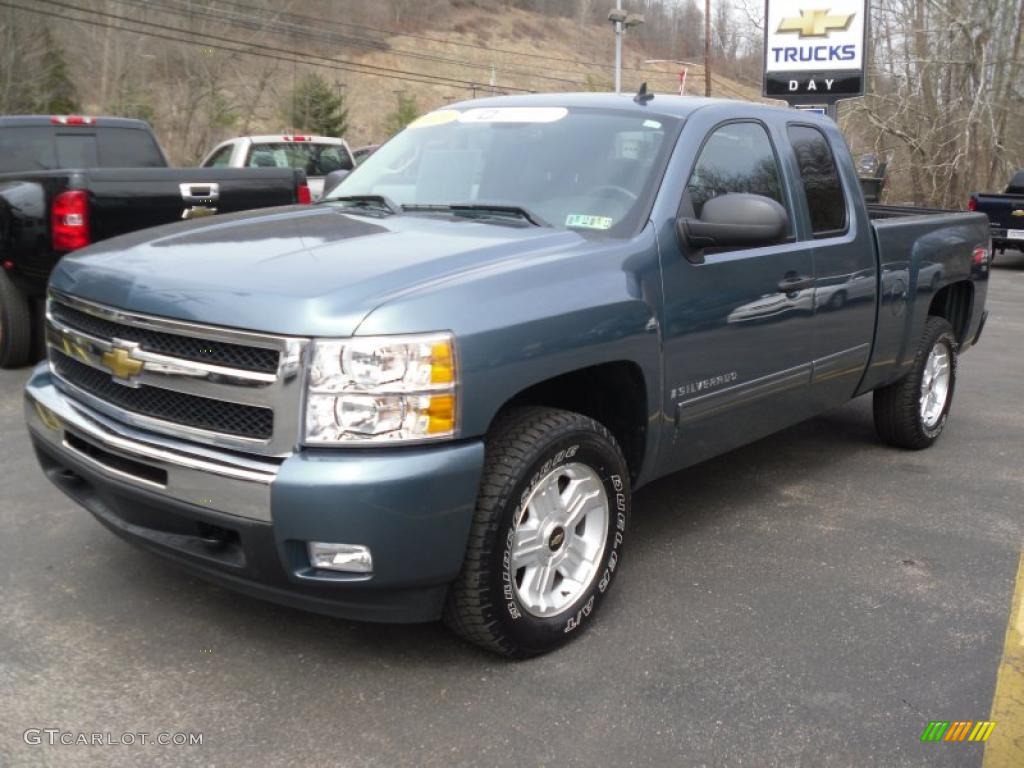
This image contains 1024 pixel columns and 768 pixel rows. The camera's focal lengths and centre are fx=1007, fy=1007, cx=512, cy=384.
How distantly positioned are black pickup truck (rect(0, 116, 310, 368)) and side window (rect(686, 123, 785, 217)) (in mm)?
4027

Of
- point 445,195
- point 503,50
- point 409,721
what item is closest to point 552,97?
point 445,195

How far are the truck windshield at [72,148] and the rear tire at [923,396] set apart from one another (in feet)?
24.5

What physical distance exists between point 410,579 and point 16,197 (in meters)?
5.13

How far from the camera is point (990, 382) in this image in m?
7.91

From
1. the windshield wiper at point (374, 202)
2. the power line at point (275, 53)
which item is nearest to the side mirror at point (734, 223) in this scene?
the windshield wiper at point (374, 202)

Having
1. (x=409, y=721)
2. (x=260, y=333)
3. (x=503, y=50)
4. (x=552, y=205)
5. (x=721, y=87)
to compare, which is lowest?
(x=409, y=721)

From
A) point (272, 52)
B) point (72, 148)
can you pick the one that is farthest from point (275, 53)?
point (72, 148)

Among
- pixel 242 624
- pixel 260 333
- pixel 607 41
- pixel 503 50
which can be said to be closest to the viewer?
pixel 260 333

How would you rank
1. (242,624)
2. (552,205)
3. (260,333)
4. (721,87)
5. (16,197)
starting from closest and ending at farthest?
(260,333) → (242,624) → (552,205) → (16,197) → (721,87)

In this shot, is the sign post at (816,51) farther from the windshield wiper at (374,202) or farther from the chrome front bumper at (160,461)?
the chrome front bumper at (160,461)

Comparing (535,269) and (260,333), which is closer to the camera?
(260,333)

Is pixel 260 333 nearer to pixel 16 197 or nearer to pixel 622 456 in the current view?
pixel 622 456

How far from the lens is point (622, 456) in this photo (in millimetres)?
3494

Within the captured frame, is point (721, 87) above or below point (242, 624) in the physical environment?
above
